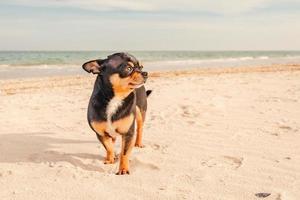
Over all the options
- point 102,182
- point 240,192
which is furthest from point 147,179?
point 240,192

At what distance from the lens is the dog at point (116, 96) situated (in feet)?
15.0

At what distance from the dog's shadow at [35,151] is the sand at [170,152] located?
1 centimetres

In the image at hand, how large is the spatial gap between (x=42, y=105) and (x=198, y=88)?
431 centimetres

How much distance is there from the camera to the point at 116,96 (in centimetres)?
468

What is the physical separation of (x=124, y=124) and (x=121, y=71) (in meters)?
0.58

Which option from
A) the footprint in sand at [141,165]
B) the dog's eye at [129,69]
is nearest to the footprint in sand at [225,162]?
the footprint in sand at [141,165]

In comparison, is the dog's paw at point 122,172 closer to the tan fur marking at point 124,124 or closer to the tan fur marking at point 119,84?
the tan fur marking at point 124,124

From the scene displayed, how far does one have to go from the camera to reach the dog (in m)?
4.58

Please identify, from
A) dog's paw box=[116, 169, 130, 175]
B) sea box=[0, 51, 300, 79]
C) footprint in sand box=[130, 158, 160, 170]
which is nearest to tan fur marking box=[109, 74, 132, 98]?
dog's paw box=[116, 169, 130, 175]

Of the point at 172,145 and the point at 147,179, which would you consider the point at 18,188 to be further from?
the point at 172,145

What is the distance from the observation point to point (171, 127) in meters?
7.45

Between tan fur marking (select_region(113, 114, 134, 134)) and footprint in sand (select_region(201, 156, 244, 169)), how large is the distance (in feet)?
3.14

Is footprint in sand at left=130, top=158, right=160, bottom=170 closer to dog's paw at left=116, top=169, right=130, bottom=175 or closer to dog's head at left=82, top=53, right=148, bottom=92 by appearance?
dog's paw at left=116, top=169, right=130, bottom=175

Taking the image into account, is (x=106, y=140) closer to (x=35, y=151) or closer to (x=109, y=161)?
(x=109, y=161)
